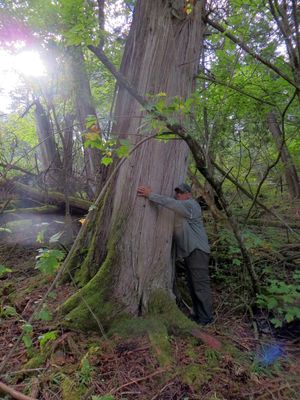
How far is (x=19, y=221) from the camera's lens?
6.42m

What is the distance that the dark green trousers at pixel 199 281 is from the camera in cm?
429

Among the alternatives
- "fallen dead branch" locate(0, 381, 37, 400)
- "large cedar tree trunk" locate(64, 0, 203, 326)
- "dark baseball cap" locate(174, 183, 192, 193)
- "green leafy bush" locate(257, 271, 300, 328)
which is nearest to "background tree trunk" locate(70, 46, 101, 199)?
"large cedar tree trunk" locate(64, 0, 203, 326)

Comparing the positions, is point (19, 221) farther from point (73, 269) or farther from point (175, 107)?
point (175, 107)

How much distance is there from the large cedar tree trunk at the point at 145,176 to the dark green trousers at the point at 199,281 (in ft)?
1.82

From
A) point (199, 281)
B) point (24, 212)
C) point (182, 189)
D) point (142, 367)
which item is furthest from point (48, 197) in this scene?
point (142, 367)

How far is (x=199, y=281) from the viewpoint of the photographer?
4402mm

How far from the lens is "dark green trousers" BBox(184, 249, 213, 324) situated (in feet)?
14.1

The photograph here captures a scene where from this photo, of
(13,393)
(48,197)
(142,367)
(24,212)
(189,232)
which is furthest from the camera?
(48,197)

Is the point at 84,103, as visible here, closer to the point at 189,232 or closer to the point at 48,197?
the point at 48,197

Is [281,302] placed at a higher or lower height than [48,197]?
lower

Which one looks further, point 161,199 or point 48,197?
point 48,197

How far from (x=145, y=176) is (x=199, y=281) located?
1681mm

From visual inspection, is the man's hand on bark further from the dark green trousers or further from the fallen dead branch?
the fallen dead branch

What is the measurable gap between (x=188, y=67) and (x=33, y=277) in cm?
375
